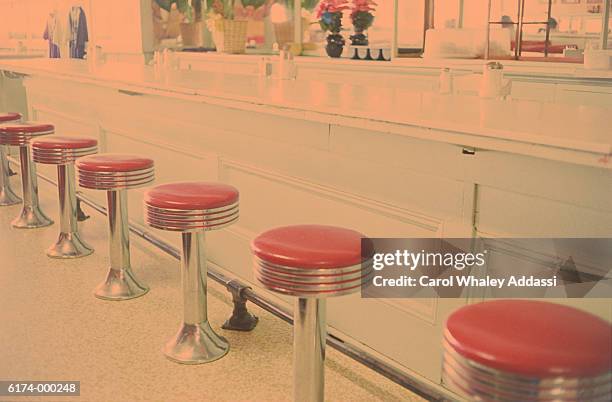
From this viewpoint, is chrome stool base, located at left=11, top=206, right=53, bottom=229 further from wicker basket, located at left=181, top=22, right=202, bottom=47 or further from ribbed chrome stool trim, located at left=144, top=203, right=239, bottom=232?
wicker basket, located at left=181, top=22, right=202, bottom=47

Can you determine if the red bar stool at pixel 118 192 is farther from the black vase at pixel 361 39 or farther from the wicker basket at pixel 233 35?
the wicker basket at pixel 233 35

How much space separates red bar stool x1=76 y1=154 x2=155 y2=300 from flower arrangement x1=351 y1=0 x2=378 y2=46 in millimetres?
2731

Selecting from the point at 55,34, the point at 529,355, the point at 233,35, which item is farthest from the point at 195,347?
the point at 55,34

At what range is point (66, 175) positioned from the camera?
383 cm

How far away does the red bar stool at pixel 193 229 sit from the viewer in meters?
2.40

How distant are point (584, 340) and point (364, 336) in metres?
1.54

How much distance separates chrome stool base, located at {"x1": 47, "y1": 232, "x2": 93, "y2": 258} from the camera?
13.2ft

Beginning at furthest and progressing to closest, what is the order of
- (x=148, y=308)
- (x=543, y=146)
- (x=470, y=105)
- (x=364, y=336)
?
(x=148, y=308) < (x=364, y=336) < (x=470, y=105) < (x=543, y=146)

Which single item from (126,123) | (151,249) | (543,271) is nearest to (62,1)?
(126,123)

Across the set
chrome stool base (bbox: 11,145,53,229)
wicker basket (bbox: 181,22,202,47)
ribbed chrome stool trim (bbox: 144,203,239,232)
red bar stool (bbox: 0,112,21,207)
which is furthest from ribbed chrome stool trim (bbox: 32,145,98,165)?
wicker basket (bbox: 181,22,202,47)

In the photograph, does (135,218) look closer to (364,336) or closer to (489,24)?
(364,336)

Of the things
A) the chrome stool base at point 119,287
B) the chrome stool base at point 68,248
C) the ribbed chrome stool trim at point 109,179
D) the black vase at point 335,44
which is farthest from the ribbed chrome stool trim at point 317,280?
the black vase at point 335,44

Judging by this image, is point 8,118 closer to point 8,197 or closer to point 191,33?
→ point 8,197

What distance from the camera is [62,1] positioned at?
9.95m
